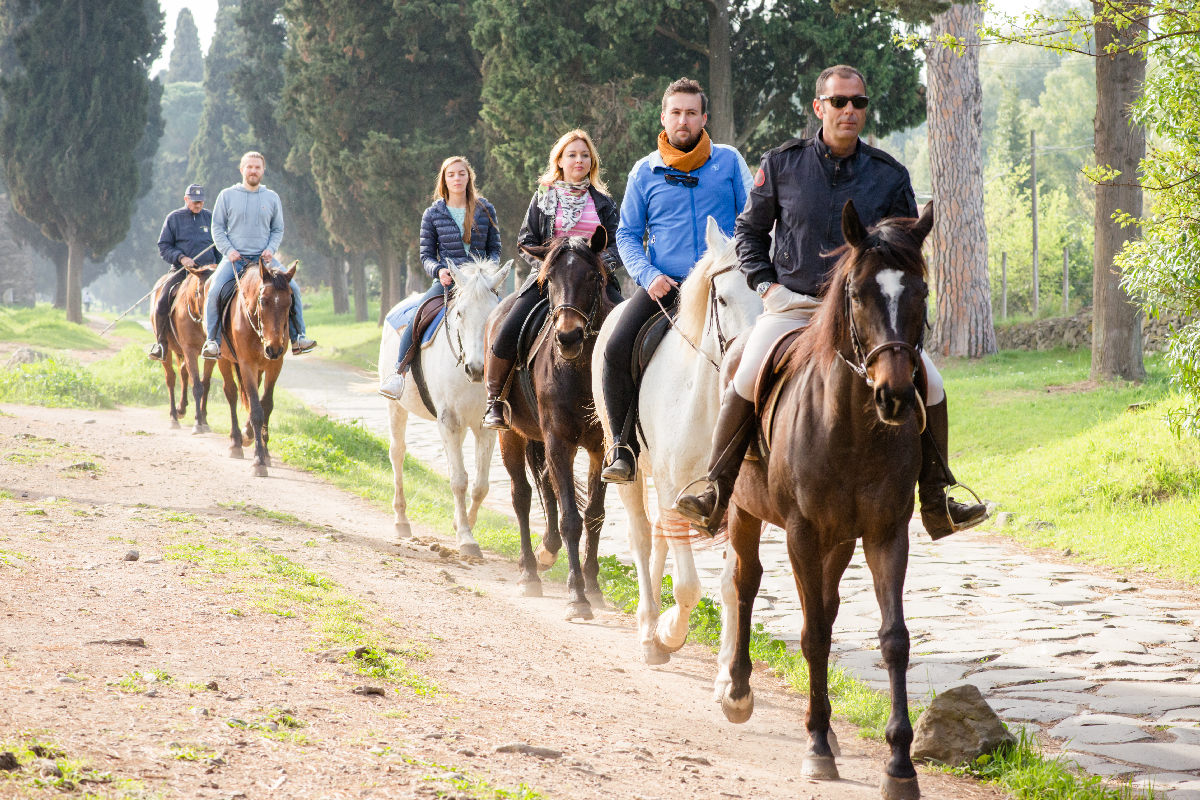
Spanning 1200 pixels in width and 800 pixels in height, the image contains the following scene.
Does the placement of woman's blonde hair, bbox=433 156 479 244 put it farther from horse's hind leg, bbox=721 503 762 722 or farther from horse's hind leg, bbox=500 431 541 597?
horse's hind leg, bbox=721 503 762 722

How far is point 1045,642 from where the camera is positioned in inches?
245

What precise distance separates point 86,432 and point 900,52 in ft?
45.6

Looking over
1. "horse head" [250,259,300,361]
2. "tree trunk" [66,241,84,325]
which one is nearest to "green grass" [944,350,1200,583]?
"horse head" [250,259,300,361]

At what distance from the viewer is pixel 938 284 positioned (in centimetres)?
2036

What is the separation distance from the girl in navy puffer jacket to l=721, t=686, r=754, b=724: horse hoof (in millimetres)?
5038

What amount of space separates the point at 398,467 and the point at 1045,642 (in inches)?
228

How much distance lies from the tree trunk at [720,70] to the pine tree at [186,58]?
7717 centimetres

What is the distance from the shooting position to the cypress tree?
1494 inches

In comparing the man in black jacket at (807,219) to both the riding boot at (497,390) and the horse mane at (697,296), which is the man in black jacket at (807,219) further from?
the riding boot at (497,390)

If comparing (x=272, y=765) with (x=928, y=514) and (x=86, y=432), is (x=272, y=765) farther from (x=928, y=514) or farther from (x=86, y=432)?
(x=86, y=432)

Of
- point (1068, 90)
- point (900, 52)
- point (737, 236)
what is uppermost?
point (1068, 90)

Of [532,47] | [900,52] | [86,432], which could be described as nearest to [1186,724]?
[86,432]

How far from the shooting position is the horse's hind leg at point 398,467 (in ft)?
31.7

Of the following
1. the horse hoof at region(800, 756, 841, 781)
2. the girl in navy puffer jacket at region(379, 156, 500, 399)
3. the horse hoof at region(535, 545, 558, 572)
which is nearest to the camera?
the horse hoof at region(800, 756, 841, 781)
